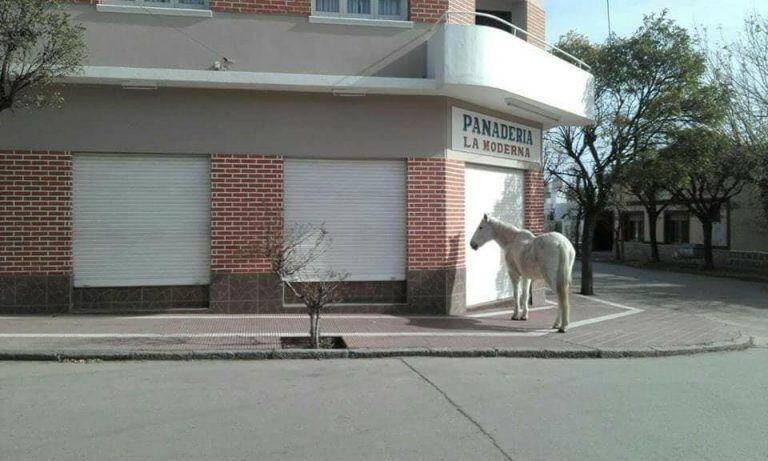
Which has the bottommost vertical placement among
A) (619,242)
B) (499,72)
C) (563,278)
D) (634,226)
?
(563,278)

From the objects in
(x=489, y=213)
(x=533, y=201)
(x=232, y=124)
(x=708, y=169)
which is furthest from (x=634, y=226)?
(x=232, y=124)

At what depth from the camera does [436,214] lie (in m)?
12.2

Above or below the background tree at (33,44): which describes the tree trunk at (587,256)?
below

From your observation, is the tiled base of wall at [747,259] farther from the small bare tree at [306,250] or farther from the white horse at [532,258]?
the small bare tree at [306,250]

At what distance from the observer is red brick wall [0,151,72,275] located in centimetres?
1102

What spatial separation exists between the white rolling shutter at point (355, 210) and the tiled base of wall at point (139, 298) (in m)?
2.12

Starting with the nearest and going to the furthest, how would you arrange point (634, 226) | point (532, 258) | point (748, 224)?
point (532, 258)
point (748, 224)
point (634, 226)

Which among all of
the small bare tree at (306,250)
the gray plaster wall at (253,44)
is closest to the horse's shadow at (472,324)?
the small bare tree at (306,250)

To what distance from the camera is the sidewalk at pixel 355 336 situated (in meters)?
8.60

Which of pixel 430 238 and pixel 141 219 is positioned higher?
pixel 141 219

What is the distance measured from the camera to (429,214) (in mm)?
12148

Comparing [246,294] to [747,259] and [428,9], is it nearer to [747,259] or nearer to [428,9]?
[428,9]

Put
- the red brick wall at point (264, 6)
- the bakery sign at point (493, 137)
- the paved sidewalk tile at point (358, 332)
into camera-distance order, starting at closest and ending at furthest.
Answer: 1. the paved sidewalk tile at point (358, 332)
2. the red brick wall at point (264, 6)
3. the bakery sign at point (493, 137)

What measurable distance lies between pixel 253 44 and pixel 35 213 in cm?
475
